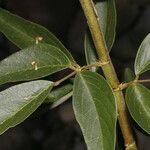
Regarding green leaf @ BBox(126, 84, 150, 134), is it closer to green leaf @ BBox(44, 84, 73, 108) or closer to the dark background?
green leaf @ BBox(44, 84, 73, 108)

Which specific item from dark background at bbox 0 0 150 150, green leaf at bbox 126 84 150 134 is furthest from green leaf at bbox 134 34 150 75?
dark background at bbox 0 0 150 150

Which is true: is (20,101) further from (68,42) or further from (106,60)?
(68,42)

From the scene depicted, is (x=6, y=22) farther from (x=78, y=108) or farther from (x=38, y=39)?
(x=78, y=108)

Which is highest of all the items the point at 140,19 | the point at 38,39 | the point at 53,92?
the point at 140,19

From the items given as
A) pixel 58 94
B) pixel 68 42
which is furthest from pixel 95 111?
pixel 68 42

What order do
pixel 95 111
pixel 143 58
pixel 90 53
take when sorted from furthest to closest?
pixel 90 53 < pixel 143 58 < pixel 95 111

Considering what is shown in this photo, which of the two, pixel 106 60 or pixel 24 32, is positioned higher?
pixel 24 32

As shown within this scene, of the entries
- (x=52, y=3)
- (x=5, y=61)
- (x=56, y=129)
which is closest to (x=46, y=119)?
(x=56, y=129)
